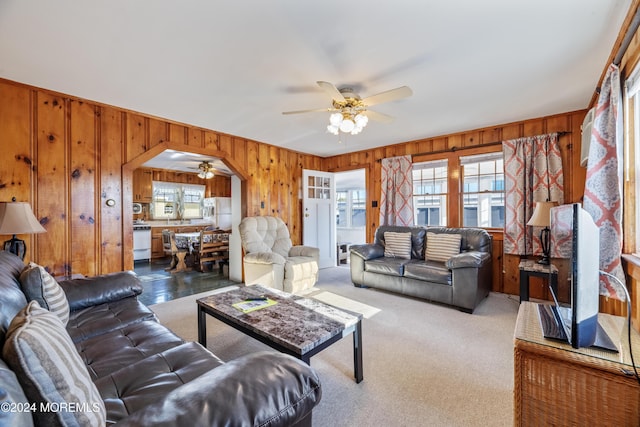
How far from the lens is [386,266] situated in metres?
3.71

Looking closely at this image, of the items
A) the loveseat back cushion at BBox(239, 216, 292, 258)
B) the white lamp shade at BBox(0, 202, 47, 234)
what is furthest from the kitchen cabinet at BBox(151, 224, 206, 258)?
A: the white lamp shade at BBox(0, 202, 47, 234)

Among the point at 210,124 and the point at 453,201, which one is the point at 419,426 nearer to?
the point at 453,201

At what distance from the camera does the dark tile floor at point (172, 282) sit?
3.81m

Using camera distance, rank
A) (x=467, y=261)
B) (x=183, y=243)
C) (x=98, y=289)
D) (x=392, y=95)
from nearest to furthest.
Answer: (x=98, y=289) < (x=392, y=95) < (x=467, y=261) < (x=183, y=243)

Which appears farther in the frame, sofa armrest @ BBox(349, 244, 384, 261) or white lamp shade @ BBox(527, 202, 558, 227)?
sofa armrest @ BBox(349, 244, 384, 261)

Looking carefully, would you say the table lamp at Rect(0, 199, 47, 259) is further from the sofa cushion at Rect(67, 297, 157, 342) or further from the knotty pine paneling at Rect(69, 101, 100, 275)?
the sofa cushion at Rect(67, 297, 157, 342)

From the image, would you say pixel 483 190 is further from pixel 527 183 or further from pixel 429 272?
pixel 429 272

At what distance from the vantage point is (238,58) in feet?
7.14

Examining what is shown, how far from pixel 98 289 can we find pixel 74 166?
1.72m

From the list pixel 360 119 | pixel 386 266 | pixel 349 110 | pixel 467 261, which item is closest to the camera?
pixel 360 119

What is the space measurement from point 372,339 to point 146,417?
6.75 feet

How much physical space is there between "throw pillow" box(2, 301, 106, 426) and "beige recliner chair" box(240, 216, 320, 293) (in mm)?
2873

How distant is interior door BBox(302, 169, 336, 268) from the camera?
534 centimetres

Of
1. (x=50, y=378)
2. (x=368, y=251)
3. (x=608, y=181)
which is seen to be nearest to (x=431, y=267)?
(x=368, y=251)
